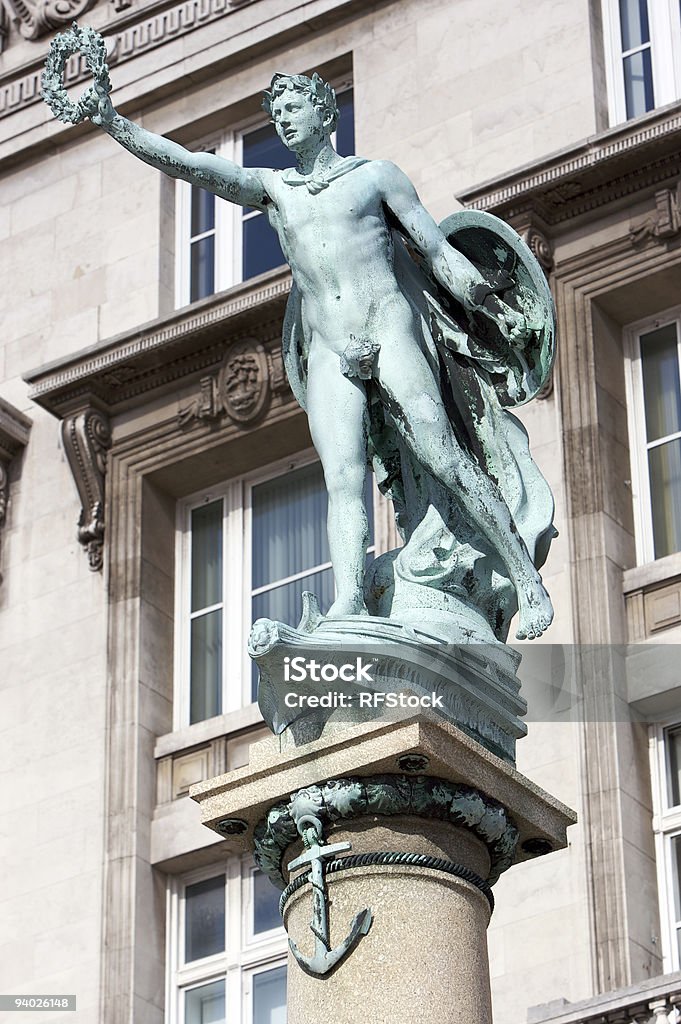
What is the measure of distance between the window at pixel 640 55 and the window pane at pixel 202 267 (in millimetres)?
4129

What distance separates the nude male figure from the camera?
9.34 metres

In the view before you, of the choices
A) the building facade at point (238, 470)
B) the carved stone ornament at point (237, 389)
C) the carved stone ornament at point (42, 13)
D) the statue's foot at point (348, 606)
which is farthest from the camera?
the carved stone ornament at point (42, 13)

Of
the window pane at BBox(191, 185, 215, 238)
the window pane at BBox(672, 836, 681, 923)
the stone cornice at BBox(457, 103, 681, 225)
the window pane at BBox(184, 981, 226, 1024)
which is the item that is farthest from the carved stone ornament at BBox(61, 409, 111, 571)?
the window pane at BBox(672, 836, 681, 923)

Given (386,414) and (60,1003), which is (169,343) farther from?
(386,414)

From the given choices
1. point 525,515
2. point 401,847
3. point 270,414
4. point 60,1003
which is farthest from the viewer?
point 270,414

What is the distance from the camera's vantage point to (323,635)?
345 inches

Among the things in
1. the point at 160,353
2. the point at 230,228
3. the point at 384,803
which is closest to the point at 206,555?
the point at 160,353

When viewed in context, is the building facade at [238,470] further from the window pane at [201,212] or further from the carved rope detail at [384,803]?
the carved rope detail at [384,803]

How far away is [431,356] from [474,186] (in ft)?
31.5

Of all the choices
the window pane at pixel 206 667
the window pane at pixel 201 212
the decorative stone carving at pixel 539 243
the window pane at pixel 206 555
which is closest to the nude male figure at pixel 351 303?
the decorative stone carving at pixel 539 243

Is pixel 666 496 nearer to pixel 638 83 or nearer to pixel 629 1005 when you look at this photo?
pixel 638 83

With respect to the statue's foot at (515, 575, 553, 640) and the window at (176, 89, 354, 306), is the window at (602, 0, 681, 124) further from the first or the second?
the statue's foot at (515, 575, 553, 640)

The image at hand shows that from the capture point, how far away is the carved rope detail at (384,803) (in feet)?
27.8

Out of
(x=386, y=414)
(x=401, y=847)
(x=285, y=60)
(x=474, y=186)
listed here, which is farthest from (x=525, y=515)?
(x=285, y=60)
